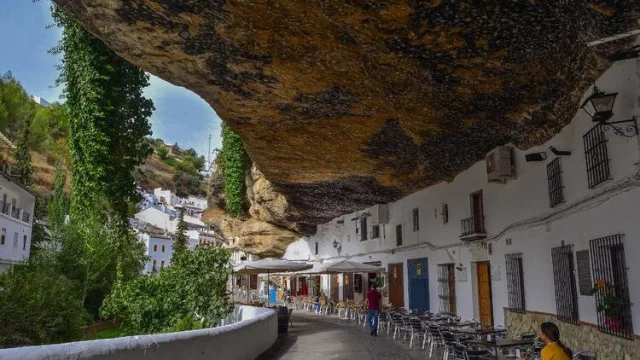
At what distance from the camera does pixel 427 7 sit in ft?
22.4

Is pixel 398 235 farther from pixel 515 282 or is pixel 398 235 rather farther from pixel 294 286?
pixel 294 286

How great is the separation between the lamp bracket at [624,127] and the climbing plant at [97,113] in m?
18.6

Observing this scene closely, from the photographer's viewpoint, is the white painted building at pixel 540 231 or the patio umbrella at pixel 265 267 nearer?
the white painted building at pixel 540 231

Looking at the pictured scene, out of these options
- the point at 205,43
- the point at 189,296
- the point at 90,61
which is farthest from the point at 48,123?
the point at 205,43

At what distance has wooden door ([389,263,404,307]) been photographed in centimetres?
2117

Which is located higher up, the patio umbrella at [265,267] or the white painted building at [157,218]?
the white painted building at [157,218]

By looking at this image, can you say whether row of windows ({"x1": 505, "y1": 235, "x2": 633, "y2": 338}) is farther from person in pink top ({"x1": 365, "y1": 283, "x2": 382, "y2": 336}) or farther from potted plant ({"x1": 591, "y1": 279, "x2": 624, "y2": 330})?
person in pink top ({"x1": 365, "y1": 283, "x2": 382, "y2": 336})

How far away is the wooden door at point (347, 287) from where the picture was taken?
28.8 meters

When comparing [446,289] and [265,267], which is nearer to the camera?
[446,289]

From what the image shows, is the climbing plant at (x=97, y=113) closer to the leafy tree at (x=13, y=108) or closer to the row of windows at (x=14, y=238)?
the row of windows at (x=14, y=238)

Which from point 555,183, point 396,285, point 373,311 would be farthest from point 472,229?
point 396,285

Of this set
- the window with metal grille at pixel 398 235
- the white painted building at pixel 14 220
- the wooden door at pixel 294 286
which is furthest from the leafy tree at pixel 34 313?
the wooden door at pixel 294 286

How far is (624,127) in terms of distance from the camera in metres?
7.06

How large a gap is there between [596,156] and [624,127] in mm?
1081
